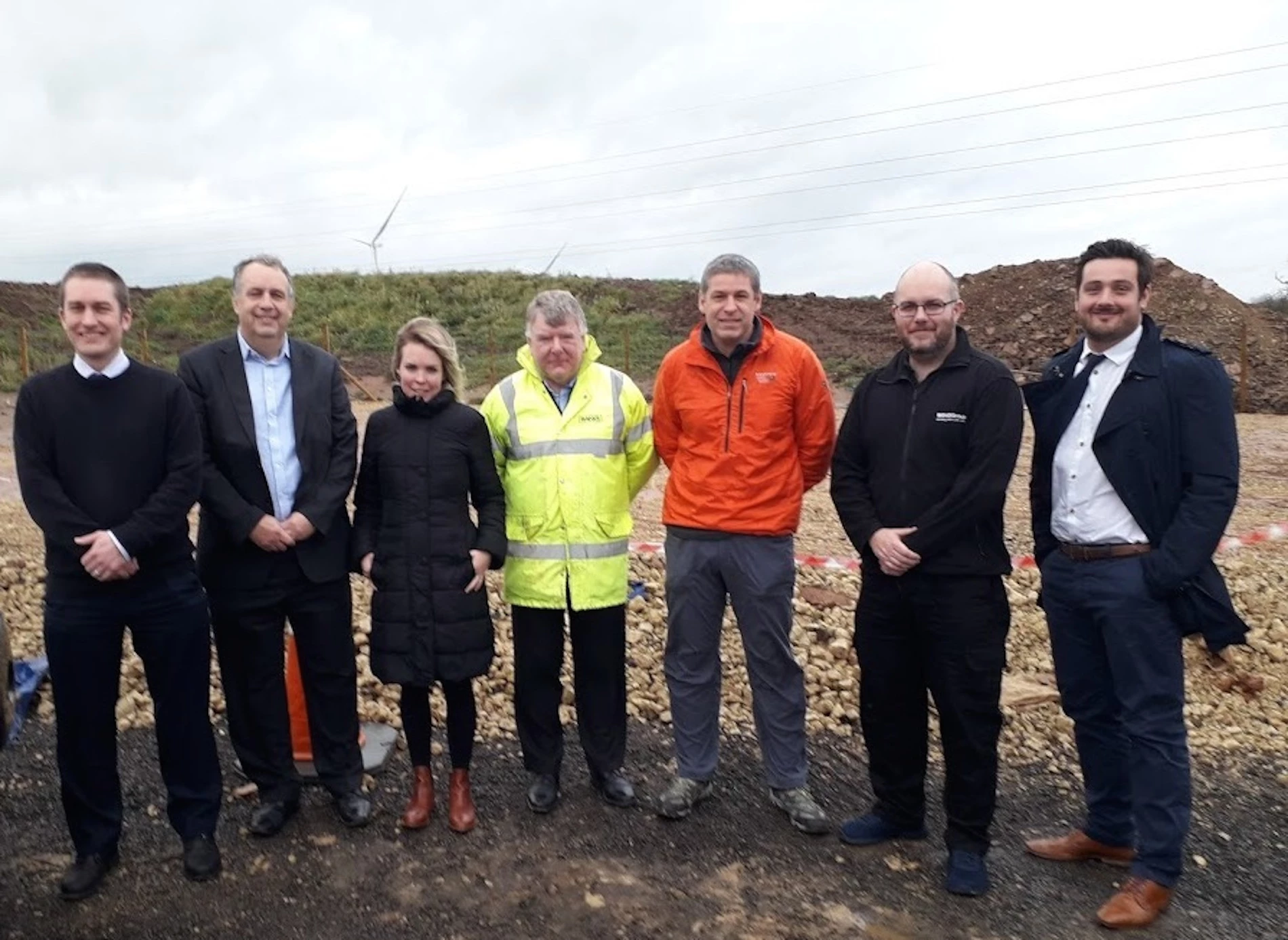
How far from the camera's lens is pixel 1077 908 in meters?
3.55

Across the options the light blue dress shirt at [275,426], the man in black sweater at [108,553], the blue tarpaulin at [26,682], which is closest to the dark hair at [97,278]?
the man in black sweater at [108,553]

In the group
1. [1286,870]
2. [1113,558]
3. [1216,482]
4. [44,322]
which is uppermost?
[44,322]

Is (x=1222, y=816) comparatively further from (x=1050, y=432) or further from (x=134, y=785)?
(x=134, y=785)

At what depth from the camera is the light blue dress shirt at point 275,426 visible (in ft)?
12.7

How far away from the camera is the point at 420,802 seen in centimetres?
407

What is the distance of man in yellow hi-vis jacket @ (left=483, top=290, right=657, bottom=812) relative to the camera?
13.3 ft

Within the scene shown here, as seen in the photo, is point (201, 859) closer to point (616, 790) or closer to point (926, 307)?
point (616, 790)

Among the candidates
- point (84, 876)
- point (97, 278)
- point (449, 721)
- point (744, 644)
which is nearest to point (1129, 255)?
point (744, 644)

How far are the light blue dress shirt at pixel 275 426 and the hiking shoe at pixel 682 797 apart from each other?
1818 mm

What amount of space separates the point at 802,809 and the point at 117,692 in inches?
98.2

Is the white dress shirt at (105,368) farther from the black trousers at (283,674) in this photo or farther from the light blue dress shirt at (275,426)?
the black trousers at (283,674)

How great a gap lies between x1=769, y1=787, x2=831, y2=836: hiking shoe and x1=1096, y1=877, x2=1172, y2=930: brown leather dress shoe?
3.25ft

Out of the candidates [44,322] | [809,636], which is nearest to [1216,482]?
[809,636]

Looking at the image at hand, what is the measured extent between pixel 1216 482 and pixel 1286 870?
164 centimetres
